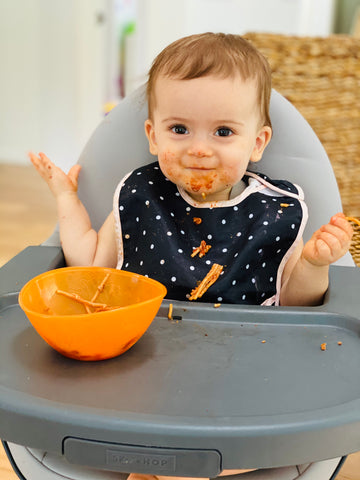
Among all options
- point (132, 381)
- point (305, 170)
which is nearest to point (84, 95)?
point (305, 170)

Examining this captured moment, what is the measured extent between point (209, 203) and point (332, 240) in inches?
8.5

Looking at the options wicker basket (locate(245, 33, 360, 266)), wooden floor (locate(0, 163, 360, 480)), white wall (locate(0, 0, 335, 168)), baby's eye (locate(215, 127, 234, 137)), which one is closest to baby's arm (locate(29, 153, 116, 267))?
baby's eye (locate(215, 127, 234, 137))

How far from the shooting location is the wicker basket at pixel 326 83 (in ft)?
4.54

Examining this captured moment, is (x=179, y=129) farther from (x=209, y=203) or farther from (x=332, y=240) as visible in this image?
(x=332, y=240)

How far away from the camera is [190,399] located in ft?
1.72

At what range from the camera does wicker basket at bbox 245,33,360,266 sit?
138cm

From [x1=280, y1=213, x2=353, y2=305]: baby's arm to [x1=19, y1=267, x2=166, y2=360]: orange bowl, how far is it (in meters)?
0.21

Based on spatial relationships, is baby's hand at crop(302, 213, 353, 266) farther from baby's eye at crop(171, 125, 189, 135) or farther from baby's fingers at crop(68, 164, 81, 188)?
baby's fingers at crop(68, 164, 81, 188)

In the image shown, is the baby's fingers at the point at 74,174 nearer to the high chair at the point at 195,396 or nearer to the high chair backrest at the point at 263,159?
the high chair backrest at the point at 263,159

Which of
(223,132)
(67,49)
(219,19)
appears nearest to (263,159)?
(223,132)

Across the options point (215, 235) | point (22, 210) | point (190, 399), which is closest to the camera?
point (190, 399)

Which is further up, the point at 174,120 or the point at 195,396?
the point at 174,120

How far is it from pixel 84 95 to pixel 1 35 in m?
0.57

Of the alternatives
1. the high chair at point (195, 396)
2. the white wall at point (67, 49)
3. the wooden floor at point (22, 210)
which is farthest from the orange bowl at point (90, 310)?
the white wall at point (67, 49)
